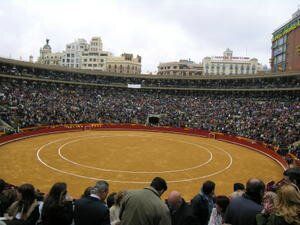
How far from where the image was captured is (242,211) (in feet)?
20.2

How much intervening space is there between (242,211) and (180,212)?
1267 millimetres

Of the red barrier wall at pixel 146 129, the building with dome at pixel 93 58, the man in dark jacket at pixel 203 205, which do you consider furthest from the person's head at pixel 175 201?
the building with dome at pixel 93 58

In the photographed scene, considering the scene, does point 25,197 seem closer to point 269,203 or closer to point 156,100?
point 269,203

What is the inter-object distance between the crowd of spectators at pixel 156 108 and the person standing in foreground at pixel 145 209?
40129 millimetres

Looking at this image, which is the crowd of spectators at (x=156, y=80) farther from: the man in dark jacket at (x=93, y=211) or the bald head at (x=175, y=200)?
the man in dark jacket at (x=93, y=211)

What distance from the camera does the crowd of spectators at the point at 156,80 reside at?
2670 inches

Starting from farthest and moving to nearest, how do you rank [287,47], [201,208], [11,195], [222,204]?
1. [287,47]
2. [201,208]
3. [11,195]
4. [222,204]

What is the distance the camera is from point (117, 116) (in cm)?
6744

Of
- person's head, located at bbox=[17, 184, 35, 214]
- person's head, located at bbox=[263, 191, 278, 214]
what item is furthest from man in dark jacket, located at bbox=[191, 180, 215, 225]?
person's head, located at bbox=[17, 184, 35, 214]

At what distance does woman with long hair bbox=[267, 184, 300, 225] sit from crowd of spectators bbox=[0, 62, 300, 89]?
64.7 meters

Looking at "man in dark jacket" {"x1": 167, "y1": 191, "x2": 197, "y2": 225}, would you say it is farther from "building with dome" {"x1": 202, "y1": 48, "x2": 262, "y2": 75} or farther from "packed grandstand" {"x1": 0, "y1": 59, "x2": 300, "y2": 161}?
"building with dome" {"x1": 202, "y1": 48, "x2": 262, "y2": 75}

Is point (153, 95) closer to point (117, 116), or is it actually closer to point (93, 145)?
point (117, 116)

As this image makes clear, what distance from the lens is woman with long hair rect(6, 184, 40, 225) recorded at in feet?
21.3

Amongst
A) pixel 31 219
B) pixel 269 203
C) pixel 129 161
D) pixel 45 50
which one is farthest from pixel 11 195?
pixel 45 50
